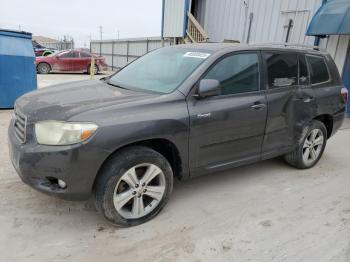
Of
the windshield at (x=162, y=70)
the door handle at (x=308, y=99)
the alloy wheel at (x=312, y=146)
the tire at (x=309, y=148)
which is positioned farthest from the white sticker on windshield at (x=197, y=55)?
the alloy wheel at (x=312, y=146)

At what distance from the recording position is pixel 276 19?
10.5 metres

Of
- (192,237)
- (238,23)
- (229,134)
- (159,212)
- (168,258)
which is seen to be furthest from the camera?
(238,23)

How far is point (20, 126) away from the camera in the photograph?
3.03 metres

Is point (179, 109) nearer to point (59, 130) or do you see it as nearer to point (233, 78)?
point (233, 78)

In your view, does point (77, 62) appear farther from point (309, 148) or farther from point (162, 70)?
point (309, 148)

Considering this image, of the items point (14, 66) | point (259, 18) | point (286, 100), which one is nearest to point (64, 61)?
point (14, 66)

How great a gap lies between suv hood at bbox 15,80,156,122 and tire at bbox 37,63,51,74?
1535 cm

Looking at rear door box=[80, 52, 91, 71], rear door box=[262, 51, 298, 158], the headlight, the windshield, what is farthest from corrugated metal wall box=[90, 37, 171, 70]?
the headlight

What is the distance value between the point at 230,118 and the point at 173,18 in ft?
37.1

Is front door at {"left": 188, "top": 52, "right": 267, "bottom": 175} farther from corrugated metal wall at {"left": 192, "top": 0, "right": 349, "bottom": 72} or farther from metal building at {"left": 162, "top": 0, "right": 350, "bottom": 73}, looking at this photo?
corrugated metal wall at {"left": 192, "top": 0, "right": 349, "bottom": 72}

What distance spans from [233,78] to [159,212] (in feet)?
5.43

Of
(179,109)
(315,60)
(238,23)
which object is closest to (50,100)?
(179,109)

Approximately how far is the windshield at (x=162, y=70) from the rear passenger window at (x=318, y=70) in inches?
70.2

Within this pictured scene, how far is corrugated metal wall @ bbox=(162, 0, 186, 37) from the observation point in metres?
13.3
